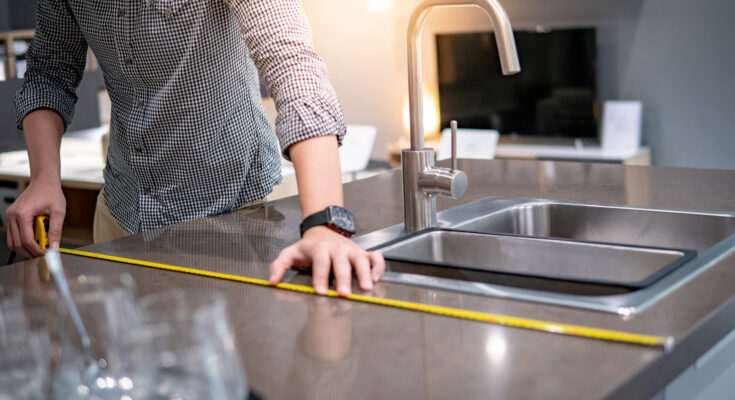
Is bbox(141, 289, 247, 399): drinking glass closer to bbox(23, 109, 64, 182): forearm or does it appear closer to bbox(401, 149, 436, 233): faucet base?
bbox(401, 149, 436, 233): faucet base

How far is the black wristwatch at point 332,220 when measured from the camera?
1.12m

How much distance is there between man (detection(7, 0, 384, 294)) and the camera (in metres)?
1.25

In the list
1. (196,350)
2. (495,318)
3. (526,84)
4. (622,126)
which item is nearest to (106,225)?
(495,318)

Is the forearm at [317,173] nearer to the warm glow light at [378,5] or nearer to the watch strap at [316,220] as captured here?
the watch strap at [316,220]

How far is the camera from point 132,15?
4.65 ft

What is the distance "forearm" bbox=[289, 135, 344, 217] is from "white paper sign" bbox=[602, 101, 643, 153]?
3.84 metres

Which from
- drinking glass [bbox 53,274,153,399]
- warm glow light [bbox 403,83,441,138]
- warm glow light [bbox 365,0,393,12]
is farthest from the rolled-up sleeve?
warm glow light [bbox 403,83,441,138]

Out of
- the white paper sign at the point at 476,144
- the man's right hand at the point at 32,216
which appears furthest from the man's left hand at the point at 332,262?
the white paper sign at the point at 476,144

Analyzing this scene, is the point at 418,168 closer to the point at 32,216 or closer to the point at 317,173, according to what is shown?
the point at 317,173

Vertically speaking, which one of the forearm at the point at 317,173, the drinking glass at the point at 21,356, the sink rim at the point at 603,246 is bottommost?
the sink rim at the point at 603,246

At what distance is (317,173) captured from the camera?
3.87 feet

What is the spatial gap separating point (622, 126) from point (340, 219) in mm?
3938

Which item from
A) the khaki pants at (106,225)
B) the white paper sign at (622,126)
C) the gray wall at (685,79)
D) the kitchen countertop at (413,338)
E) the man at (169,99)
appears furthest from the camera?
the white paper sign at (622,126)

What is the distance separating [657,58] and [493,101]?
106cm
